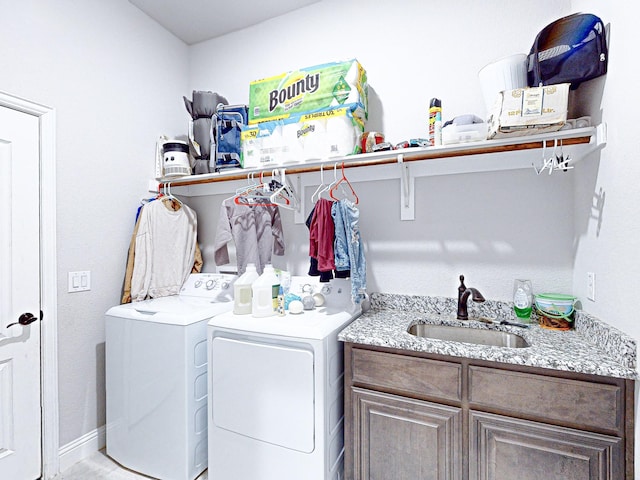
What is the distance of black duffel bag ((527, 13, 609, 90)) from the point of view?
128cm

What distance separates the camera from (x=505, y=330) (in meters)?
1.57

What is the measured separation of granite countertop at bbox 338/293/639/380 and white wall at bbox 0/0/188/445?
5.31 ft

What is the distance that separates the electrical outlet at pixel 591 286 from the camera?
1.37 metres

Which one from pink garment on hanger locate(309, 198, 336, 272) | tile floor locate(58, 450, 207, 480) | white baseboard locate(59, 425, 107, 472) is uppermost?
pink garment on hanger locate(309, 198, 336, 272)

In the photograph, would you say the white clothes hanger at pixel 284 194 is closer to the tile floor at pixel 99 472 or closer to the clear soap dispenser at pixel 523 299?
the clear soap dispenser at pixel 523 299

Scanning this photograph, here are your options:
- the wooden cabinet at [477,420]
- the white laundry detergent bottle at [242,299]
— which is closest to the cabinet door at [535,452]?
the wooden cabinet at [477,420]

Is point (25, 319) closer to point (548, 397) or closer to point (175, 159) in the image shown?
Answer: point (175, 159)

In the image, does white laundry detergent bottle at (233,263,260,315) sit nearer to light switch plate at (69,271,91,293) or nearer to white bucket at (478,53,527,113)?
light switch plate at (69,271,91,293)

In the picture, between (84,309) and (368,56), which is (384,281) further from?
(84,309)

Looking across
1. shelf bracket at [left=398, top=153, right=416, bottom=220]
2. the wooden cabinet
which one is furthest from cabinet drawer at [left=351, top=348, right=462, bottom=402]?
shelf bracket at [left=398, top=153, right=416, bottom=220]

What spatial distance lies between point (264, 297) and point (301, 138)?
929 mm

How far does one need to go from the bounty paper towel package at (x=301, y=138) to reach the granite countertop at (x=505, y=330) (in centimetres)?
94

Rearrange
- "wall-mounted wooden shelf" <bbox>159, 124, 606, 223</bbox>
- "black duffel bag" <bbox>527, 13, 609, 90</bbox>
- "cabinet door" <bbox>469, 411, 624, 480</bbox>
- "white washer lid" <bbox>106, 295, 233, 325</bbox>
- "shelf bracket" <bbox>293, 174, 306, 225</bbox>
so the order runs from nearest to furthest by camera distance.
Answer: "cabinet door" <bbox>469, 411, 624, 480</bbox> < "black duffel bag" <bbox>527, 13, 609, 90</bbox> < "wall-mounted wooden shelf" <bbox>159, 124, 606, 223</bbox> < "white washer lid" <bbox>106, 295, 233, 325</bbox> < "shelf bracket" <bbox>293, 174, 306, 225</bbox>

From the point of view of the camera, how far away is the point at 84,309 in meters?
1.95
